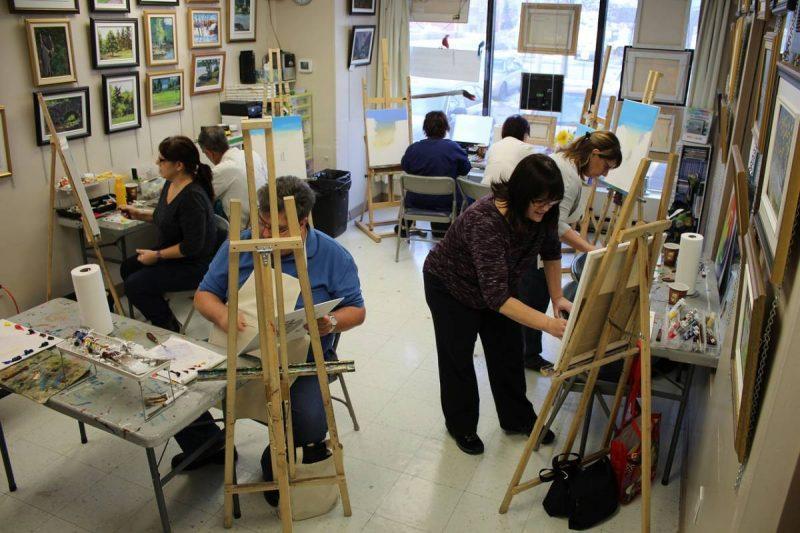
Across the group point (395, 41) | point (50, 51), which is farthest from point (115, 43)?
point (395, 41)

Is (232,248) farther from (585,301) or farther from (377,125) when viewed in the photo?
(377,125)

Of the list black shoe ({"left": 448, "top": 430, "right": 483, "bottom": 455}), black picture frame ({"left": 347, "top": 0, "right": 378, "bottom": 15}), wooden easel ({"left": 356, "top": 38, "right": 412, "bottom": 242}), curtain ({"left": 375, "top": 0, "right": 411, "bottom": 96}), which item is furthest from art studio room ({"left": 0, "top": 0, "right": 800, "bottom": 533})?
curtain ({"left": 375, "top": 0, "right": 411, "bottom": 96})

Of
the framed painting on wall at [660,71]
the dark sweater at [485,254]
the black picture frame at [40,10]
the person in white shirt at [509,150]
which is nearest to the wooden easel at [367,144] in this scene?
the person in white shirt at [509,150]

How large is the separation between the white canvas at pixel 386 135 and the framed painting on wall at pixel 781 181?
4393mm

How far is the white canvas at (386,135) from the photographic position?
6008 millimetres

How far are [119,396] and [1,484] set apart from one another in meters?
1.08

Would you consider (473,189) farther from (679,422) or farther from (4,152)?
(4,152)

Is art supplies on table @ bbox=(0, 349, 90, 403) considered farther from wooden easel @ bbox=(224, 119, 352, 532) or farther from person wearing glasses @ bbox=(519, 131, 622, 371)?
person wearing glasses @ bbox=(519, 131, 622, 371)

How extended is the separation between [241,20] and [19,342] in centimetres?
383

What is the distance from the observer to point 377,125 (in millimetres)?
6016

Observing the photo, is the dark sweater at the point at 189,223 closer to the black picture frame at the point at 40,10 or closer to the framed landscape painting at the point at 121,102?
the framed landscape painting at the point at 121,102

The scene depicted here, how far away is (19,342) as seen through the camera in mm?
2510

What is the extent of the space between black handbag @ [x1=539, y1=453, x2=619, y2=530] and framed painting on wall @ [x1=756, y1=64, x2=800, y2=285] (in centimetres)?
134

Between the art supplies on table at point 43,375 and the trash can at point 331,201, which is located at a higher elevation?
the art supplies on table at point 43,375
